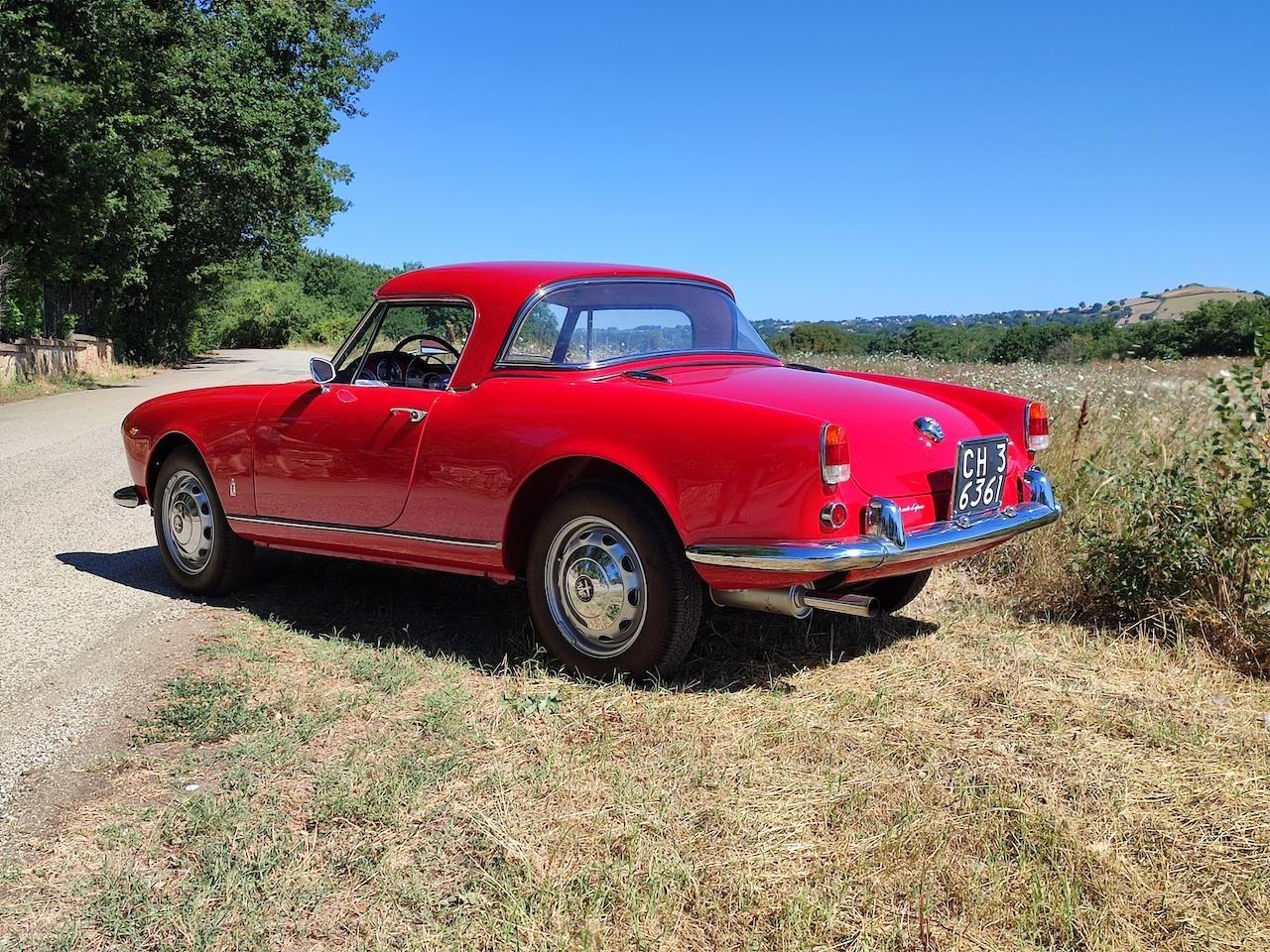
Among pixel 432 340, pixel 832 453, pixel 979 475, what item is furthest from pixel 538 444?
pixel 979 475

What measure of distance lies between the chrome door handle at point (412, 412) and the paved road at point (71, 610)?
1395mm

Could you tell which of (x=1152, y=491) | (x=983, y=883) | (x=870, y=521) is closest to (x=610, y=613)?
(x=870, y=521)

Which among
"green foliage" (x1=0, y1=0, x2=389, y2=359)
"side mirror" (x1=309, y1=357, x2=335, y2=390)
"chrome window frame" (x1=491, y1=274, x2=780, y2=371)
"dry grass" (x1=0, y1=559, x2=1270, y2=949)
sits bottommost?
"dry grass" (x1=0, y1=559, x2=1270, y2=949)

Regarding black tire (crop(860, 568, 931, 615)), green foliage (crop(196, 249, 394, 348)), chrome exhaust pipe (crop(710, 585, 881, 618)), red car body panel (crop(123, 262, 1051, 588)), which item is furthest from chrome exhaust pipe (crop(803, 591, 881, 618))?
green foliage (crop(196, 249, 394, 348))

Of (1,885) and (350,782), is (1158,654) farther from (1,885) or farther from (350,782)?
(1,885)

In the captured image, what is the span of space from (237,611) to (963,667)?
11.2 feet

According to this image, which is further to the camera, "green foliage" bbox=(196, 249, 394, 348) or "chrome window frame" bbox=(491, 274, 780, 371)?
"green foliage" bbox=(196, 249, 394, 348)

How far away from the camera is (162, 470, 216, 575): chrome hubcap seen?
5.55 meters

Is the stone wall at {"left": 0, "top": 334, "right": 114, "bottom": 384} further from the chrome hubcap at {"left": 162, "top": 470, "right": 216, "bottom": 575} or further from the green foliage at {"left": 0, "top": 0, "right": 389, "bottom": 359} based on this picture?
the chrome hubcap at {"left": 162, "top": 470, "right": 216, "bottom": 575}

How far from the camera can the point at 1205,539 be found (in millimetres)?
4695

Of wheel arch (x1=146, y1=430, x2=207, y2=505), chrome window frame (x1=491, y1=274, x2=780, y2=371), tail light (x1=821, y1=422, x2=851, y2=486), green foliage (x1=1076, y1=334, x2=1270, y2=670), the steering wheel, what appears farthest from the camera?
wheel arch (x1=146, y1=430, x2=207, y2=505)

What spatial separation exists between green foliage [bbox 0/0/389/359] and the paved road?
9705mm

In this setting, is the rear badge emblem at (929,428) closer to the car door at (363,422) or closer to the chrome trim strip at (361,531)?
the chrome trim strip at (361,531)

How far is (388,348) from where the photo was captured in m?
5.20
